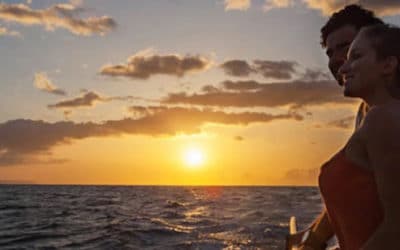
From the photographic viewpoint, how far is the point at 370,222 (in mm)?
2395

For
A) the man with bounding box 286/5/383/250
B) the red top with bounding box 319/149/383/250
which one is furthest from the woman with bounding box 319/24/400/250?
the man with bounding box 286/5/383/250

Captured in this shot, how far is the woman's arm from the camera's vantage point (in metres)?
2.04

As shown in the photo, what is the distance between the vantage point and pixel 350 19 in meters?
4.05

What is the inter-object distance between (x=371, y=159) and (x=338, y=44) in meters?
2.05

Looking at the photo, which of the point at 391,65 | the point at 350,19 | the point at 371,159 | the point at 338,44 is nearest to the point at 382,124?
the point at 371,159

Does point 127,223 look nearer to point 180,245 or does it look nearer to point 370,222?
point 180,245

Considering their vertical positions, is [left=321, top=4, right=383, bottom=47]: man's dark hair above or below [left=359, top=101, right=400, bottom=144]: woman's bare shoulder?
above

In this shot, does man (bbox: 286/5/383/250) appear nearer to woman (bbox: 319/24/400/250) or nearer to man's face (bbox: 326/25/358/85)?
man's face (bbox: 326/25/358/85)

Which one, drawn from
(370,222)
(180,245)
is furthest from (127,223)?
(370,222)

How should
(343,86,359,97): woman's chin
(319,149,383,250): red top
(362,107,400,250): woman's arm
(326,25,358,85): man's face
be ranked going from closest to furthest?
(362,107,400,250): woman's arm
(319,149,383,250): red top
(343,86,359,97): woman's chin
(326,25,358,85): man's face

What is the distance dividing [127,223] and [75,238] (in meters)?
6.35

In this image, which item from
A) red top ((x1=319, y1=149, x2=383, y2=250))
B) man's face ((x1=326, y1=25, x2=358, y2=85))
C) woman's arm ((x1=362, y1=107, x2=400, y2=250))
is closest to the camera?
woman's arm ((x1=362, y1=107, x2=400, y2=250))

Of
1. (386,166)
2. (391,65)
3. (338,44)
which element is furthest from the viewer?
(338,44)

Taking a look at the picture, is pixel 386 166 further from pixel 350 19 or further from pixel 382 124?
pixel 350 19
